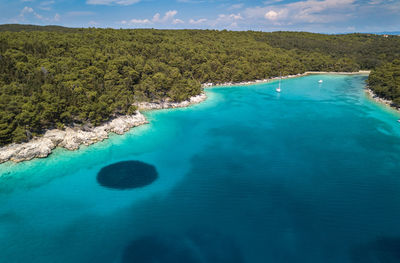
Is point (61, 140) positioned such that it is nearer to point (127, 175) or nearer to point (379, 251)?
point (127, 175)

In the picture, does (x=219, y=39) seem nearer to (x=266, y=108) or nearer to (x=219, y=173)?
(x=266, y=108)

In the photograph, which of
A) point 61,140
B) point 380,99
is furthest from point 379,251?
point 380,99

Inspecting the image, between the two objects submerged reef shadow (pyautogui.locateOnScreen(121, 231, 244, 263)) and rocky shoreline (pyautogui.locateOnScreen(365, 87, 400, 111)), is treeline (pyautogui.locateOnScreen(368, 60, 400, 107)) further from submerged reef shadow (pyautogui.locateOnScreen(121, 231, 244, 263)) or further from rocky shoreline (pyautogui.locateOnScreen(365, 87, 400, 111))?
submerged reef shadow (pyautogui.locateOnScreen(121, 231, 244, 263))

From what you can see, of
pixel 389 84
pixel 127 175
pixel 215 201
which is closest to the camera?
pixel 215 201

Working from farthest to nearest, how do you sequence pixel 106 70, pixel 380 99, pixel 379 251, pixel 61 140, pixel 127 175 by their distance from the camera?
1. pixel 380 99
2. pixel 106 70
3. pixel 61 140
4. pixel 127 175
5. pixel 379 251

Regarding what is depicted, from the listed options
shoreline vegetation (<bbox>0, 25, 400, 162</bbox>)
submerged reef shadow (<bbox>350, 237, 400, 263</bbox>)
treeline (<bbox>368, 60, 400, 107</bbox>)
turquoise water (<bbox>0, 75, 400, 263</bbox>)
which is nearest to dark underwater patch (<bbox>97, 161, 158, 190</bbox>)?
turquoise water (<bbox>0, 75, 400, 263</bbox>)

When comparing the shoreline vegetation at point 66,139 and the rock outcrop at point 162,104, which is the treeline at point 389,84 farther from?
the shoreline vegetation at point 66,139

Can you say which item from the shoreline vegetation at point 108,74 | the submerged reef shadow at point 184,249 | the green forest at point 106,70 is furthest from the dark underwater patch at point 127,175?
the green forest at point 106,70
